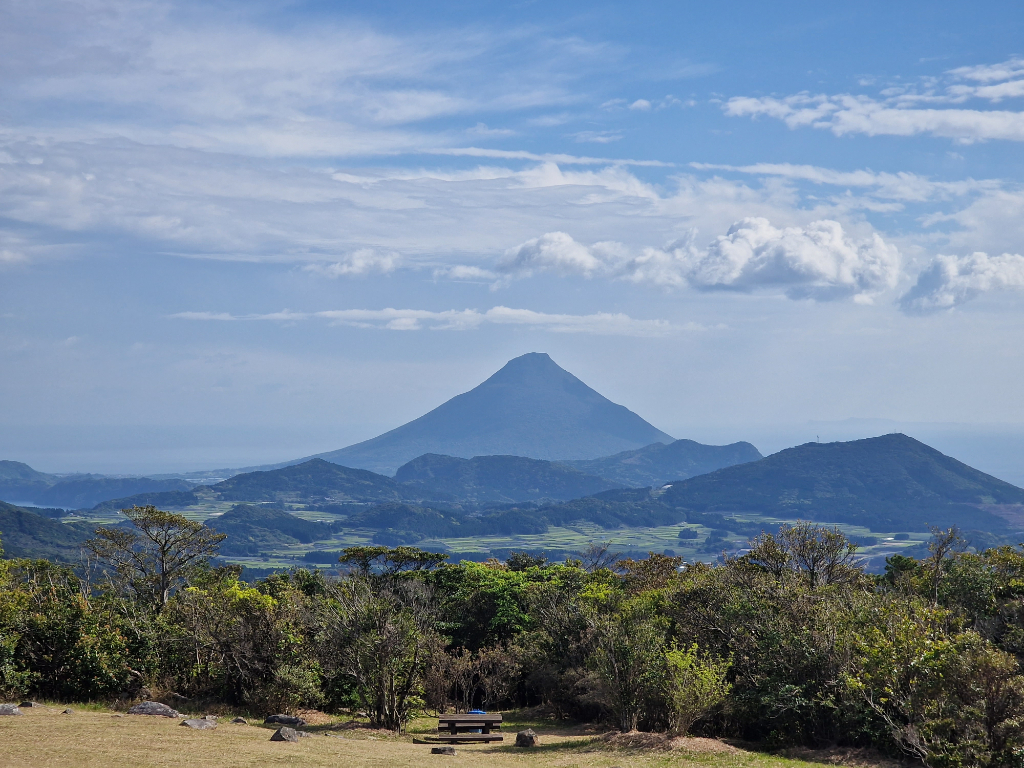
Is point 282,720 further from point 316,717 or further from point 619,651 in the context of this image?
point 619,651

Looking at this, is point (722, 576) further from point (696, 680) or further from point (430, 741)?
point (430, 741)

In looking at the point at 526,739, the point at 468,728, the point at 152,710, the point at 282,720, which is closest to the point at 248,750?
the point at 282,720

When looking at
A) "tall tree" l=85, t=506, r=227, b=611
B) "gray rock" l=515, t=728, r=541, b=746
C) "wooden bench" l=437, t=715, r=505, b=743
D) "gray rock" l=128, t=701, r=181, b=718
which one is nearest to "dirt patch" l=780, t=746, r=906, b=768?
"gray rock" l=515, t=728, r=541, b=746

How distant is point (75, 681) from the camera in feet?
107

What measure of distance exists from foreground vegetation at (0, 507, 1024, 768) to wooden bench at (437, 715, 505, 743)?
1953 mm

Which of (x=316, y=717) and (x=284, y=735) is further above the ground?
(x=284, y=735)

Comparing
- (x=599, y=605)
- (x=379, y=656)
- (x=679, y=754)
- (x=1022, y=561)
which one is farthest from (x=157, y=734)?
(x=1022, y=561)

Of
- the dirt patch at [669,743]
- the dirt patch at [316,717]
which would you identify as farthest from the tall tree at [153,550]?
the dirt patch at [669,743]

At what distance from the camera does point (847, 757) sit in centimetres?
2611

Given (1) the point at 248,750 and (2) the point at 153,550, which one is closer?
(1) the point at 248,750

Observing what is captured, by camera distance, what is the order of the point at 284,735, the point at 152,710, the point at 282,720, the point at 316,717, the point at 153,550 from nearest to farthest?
the point at 284,735 → the point at 152,710 → the point at 282,720 → the point at 316,717 → the point at 153,550

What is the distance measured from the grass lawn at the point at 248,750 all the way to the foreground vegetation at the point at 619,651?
2359mm

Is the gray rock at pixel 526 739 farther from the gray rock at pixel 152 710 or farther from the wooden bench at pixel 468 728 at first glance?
the gray rock at pixel 152 710

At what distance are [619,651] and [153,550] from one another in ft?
91.4
